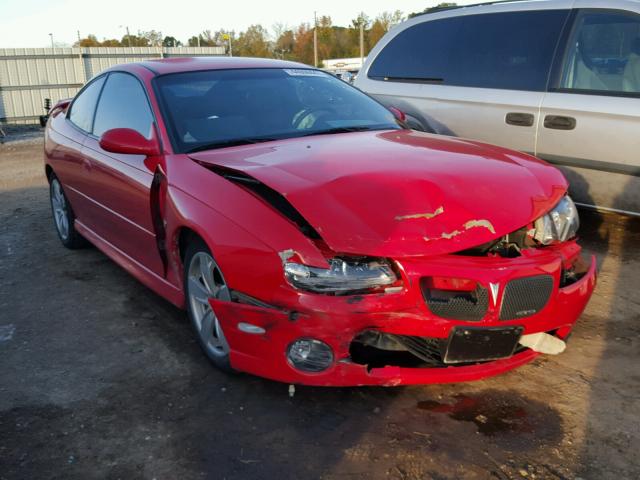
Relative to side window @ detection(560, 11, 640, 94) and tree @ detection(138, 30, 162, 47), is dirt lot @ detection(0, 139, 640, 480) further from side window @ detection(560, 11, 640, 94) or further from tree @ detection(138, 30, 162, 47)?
tree @ detection(138, 30, 162, 47)

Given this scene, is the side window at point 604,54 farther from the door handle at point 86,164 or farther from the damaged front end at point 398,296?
the door handle at point 86,164

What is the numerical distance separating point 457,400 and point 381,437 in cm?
46

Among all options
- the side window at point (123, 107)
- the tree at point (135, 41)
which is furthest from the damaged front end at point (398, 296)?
the tree at point (135, 41)

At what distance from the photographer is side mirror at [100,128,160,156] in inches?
138

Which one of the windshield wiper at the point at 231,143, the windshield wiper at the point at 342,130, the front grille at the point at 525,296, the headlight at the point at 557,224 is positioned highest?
the windshield wiper at the point at 342,130

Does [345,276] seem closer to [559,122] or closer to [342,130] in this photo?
[342,130]

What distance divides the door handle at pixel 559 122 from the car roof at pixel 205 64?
5.96ft

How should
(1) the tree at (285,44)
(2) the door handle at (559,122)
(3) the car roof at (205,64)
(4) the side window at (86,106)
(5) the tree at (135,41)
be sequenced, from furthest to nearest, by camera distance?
(5) the tree at (135,41)
(1) the tree at (285,44)
(4) the side window at (86,106)
(2) the door handle at (559,122)
(3) the car roof at (205,64)

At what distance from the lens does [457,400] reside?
289cm

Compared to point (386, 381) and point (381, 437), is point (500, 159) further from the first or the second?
point (381, 437)

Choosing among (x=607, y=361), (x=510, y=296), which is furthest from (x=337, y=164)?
(x=607, y=361)

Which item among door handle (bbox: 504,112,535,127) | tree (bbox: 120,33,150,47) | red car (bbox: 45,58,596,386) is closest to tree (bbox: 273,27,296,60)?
tree (bbox: 120,33,150,47)

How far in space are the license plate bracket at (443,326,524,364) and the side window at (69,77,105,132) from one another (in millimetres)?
3266

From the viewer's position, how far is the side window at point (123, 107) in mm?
3859
